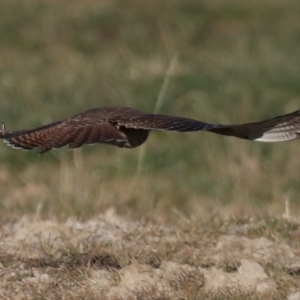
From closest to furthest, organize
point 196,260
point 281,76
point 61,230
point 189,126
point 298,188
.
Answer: point 189,126 → point 196,260 → point 61,230 → point 298,188 → point 281,76

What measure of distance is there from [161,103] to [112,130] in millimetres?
5350

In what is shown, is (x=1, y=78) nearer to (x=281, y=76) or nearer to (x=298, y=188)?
(x=281, y=76)

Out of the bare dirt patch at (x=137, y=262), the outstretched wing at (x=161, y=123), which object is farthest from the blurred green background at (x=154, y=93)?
the outstretched wing at (x=161, y=123)

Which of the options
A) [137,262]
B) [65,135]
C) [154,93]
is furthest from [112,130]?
[154,93]

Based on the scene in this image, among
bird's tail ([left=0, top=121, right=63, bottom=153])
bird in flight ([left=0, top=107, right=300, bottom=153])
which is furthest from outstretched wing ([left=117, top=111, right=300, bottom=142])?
bird's tail ([left=0, top=121, right=63, bottom=153])

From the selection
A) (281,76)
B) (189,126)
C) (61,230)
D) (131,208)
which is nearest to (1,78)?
(281,76)

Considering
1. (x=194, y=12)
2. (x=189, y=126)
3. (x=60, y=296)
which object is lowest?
(x=60, y=296)

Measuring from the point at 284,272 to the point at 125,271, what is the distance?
0.83 metres

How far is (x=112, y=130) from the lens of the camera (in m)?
6.45

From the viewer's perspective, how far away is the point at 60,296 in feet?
18.1

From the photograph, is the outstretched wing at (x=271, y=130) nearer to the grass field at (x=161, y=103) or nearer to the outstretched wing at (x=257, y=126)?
the outstretched wing at (x=257, y=126)

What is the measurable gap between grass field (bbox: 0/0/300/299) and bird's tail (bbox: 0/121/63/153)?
0.61 meters

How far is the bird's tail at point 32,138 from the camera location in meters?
6.16

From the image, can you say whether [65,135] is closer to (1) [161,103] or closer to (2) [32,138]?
(2) [32,138]
